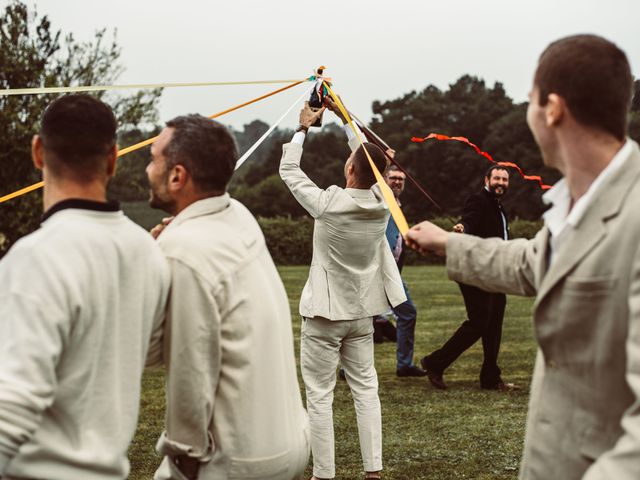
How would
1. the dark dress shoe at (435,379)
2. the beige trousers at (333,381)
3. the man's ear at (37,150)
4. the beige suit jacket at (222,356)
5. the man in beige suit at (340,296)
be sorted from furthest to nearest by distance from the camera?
the dark dress shoe at (435,379) < the man in beige suit at (340,296) < the beige trousers at (333,381) < the beige suit jacket at (222,356) < the man's ear at (37,150)

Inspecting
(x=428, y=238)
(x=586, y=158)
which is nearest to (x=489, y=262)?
(x=428, y=238)

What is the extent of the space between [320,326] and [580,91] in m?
4.24

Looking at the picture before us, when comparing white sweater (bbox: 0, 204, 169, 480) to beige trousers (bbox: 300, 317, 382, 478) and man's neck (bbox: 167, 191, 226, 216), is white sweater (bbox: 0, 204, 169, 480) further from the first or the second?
beige trousers (bbox: 300, 317, 382, 478)

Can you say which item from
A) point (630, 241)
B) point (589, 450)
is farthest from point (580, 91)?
point (589, 450)

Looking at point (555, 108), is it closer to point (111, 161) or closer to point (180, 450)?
point (111, 161)

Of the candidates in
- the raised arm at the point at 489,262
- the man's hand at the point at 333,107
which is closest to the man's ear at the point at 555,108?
the raised arm at the point at 489,262

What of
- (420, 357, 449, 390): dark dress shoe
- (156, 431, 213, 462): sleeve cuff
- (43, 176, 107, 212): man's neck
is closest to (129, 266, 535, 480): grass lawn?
(420, 357, 449, 390): dark dress shoe

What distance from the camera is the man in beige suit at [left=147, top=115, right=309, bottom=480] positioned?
2.88 metres

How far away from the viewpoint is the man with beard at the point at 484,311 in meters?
9.20

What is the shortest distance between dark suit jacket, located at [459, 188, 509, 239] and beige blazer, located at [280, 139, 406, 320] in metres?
2.68

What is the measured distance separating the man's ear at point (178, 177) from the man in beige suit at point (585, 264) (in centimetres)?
121

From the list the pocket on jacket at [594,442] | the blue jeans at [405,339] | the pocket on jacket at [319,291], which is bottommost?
the blue jeans at [405,339]

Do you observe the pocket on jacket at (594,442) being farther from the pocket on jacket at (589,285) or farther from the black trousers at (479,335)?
the black trousers at (479,335)

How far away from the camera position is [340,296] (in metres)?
6.44
